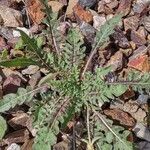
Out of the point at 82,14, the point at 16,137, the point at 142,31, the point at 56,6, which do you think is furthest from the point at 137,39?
the point at 16,137

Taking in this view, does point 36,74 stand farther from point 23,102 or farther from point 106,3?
point 106,3

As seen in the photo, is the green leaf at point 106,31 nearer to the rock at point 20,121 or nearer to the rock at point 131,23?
the rock at point 131,23

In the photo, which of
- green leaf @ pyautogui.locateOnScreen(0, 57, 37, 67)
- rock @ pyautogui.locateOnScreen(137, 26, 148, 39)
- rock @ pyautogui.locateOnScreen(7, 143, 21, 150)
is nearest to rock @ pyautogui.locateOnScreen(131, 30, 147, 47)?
rock @ pyautogui.locateOnScreen(137, 26, 148, 39)

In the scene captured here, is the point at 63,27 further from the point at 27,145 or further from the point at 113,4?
the point at 27,145

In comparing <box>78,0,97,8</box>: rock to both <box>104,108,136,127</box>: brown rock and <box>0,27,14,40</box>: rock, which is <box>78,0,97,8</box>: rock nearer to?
<box>0,27,14,40</box>: rock

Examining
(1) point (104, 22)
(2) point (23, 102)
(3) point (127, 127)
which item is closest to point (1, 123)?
(2) point (23, 102)
